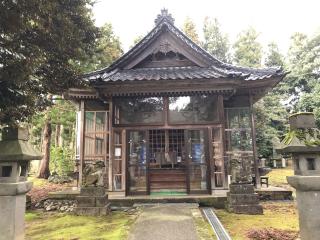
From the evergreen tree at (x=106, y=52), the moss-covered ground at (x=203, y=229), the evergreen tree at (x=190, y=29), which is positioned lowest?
the moss-covered ground at (x=203, y=229)

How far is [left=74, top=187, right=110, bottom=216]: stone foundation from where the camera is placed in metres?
9.49

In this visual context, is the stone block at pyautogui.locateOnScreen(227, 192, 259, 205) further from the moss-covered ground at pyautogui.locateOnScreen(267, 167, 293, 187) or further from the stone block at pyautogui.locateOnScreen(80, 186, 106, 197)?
the moss-covered ground at pyautogui.locateOnScreen(267, 167, 293, 187)

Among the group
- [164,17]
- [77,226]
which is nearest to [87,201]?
[77,226]

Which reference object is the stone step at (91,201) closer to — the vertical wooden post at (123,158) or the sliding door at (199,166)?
the vertical wooden post at (123,158)

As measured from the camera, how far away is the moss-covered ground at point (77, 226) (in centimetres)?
720

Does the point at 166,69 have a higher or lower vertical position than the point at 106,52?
lower

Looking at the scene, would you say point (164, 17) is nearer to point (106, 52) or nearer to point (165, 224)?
point (165, 224)

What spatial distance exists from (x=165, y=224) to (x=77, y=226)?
266 centimetres

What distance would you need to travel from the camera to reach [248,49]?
3331 cm

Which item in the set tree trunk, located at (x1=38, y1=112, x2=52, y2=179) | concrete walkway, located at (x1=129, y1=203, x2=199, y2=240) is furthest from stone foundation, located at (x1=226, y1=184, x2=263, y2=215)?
tree trunk, located at (x1=38, y1=112, x2=52, y2=179)

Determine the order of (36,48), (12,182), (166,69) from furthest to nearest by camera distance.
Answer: (166,69), (36,48), (12,182)

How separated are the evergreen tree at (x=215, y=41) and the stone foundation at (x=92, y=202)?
31044mm

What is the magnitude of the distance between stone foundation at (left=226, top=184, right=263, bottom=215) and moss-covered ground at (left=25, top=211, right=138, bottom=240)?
3.40 meters

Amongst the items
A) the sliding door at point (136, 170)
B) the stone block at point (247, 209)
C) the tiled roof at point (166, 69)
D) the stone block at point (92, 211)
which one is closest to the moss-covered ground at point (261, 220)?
the stone block at point (247, 209)
